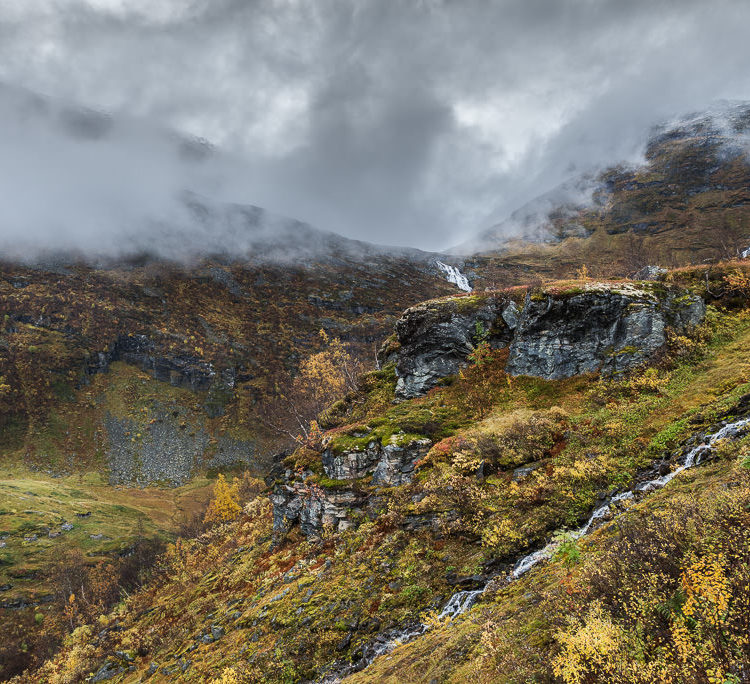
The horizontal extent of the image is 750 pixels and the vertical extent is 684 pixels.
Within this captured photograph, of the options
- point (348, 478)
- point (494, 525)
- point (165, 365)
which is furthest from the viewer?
point (165, 365)

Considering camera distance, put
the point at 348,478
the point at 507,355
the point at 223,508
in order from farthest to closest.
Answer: the point at 223,508
the point at 507,355
the point at 348,478

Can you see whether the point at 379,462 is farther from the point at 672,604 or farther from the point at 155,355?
the point at 155,355

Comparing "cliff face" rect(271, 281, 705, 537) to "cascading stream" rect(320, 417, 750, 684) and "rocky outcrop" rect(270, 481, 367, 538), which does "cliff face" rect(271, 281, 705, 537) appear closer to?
"rocky outcrop" rect(270, 481, 367, 538)

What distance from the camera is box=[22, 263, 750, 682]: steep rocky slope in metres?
6.90

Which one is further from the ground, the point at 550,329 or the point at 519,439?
the point at 550,329

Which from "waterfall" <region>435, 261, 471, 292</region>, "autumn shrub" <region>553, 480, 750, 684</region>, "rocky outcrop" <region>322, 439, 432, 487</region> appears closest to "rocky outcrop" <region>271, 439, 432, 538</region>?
"rocky outcrop" <region>322, 439, 432, 487</region>

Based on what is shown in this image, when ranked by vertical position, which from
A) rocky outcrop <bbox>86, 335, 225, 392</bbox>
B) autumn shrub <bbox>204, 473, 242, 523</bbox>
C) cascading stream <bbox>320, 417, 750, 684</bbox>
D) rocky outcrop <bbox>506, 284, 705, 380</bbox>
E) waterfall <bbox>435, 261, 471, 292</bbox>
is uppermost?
waterfall <bbox>435, 261, 471, 292</bbox>

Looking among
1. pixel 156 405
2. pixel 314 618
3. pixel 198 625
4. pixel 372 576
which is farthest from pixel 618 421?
pixel 156 405

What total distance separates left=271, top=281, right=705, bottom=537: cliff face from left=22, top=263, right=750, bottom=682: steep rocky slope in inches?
6.9

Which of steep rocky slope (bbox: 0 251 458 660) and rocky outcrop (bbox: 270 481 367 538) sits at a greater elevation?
steep rocky slope (bbox: 0 251 458 660)

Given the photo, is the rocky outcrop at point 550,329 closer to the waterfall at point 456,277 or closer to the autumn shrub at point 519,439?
the autumn shrub at point 519,439

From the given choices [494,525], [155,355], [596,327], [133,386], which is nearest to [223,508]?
[494,525]

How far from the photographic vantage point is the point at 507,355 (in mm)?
31922

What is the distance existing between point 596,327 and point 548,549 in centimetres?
2036
